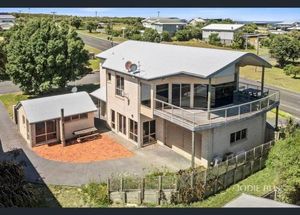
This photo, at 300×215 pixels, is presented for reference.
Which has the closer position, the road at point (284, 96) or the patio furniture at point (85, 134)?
the patio furniture at point (85, 134)

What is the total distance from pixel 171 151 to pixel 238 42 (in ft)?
174

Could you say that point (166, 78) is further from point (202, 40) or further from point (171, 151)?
point (202, 40)

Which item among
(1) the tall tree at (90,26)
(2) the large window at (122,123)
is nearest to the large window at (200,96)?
(2) the large window at (122,123)

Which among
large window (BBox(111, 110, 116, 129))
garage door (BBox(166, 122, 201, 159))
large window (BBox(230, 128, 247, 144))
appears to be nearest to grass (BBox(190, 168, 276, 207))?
large window (BBox(230, 128, 247, 144))

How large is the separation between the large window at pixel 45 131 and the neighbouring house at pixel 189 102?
14.7 ft

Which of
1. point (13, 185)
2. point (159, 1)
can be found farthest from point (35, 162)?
point (159, 1)

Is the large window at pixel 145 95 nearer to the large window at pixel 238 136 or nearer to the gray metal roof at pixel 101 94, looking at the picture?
the gray metal roof at pixel 101 94

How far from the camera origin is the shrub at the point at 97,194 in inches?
661

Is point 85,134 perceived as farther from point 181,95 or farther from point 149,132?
point 181,95

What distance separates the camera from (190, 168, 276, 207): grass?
16.8 metres

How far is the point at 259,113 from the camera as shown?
21.8 meters

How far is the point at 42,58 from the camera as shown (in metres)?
30.8

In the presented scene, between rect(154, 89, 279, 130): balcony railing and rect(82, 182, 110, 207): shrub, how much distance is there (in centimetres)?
555

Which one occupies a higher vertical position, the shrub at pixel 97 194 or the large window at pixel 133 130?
the large window at pixel 133 130
